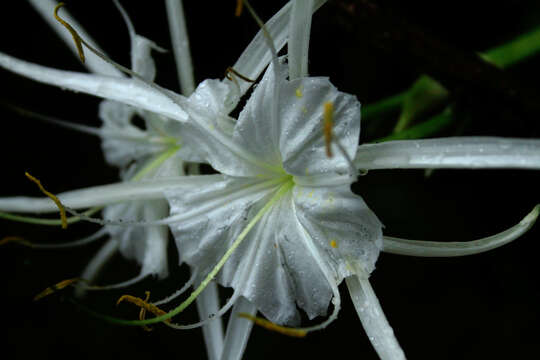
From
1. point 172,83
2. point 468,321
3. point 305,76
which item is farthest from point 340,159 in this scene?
point 468,321

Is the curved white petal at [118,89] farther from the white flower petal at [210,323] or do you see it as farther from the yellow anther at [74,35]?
the white flower petal at [210,323]

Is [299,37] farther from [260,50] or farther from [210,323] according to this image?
[210,323]

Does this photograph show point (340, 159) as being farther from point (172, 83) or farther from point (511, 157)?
point (172, 83)

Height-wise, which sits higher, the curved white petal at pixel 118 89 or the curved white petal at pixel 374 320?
the curved white petal at pixel 118 89

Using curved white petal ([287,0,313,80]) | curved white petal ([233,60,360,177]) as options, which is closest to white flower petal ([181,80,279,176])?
curved white petal ([233,60,360,177])

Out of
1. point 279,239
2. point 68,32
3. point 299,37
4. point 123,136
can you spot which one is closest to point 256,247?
point 279,239

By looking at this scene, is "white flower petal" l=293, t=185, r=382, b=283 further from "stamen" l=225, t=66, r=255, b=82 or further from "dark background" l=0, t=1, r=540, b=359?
"dark background" l=0, t=1, r=540, b=359

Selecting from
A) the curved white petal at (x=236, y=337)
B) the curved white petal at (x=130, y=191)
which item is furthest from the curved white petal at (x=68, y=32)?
the curved white petal at (x=236, y=337)
